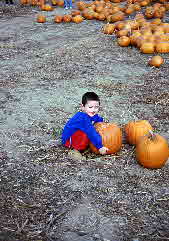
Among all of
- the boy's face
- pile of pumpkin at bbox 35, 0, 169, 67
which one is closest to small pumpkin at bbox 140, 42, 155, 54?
pile of pumpkin at bbox 35, 0, 169, 67

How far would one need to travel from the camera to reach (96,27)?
1075 cm

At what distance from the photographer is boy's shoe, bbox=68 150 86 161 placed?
15.0ft

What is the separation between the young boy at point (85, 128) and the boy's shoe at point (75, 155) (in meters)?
0.06

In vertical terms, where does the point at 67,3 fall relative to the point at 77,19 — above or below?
above

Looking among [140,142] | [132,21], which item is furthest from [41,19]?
[140,142]

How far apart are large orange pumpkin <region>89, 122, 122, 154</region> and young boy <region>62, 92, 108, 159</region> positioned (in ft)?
0.25

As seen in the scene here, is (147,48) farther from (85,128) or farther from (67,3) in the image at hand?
(67,3)

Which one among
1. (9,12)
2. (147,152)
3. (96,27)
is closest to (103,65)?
(96,27)

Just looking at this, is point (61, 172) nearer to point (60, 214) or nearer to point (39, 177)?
point (39, 177)

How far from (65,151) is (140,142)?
37.3 inches

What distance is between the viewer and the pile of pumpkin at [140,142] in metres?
4.31

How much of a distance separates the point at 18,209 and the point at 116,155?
147 centimetres

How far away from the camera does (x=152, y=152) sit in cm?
428

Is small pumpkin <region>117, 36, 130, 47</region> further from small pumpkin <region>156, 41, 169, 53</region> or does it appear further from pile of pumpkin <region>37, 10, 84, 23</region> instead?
pile of pumpkin <region>37, 10, 84, 23</region>
